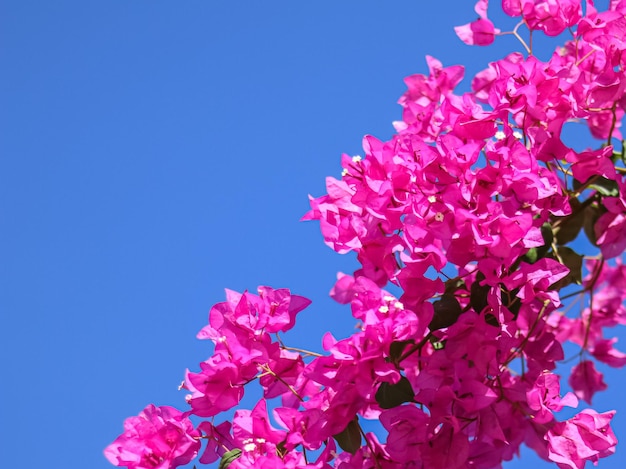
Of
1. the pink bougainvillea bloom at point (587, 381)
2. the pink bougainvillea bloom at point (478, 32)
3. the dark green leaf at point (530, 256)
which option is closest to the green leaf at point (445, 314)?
the dark green leaf at point (530, 256)

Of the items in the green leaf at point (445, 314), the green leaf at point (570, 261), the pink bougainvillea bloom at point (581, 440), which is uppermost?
the green leaf at point (570, 261)

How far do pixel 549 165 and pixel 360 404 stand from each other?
18.2 inches

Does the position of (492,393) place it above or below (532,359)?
below

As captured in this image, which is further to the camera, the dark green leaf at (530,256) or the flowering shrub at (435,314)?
the dark green leaf at (530,256)

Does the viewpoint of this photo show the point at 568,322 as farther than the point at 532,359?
Yes

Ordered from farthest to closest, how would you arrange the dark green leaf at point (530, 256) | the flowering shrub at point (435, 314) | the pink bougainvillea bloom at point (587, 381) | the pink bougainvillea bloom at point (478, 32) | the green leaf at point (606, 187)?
the pink bougainvillea bloom at point (587, 381) < the pink bougainvillea bloom at point (478, 32) < the green leaf at point (606, 187) < the dark green leaf at point (530, 256) < the flowering shrub at point (435, 314)

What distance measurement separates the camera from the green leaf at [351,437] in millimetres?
1073

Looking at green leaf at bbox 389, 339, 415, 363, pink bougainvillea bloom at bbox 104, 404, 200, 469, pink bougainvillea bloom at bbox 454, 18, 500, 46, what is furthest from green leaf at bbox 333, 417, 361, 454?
pink bougainvillea bloom at bbox 454, 18, 500, 46

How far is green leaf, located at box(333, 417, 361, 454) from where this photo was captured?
3.52 feet

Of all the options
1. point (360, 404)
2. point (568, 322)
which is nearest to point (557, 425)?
point (360, 404)

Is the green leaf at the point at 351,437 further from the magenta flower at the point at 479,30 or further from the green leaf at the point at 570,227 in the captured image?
the magenta flower at the point at 479,30

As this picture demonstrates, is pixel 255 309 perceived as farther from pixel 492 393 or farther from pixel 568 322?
pixel 568 322

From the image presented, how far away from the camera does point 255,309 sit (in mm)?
1128

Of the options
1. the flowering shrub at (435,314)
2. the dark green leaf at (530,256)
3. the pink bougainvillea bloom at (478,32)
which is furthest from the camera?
the pink bougainvillea bloom at (478,32)
